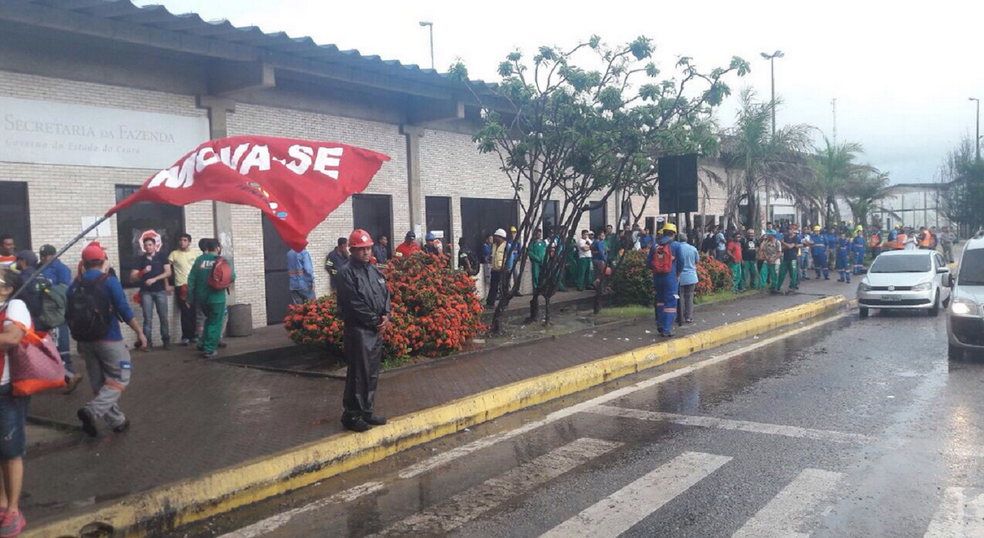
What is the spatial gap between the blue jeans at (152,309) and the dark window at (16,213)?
1.65m

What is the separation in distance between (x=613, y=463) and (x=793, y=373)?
481 centimetres

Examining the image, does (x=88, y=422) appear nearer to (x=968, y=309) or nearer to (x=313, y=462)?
(x=313, y=462)

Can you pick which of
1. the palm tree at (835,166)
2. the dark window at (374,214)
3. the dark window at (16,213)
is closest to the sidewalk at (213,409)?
the dark window at (16,213)

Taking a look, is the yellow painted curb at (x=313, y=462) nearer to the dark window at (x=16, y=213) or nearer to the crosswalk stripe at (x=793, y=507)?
the crosswalk stripe at (x=793, y=507)

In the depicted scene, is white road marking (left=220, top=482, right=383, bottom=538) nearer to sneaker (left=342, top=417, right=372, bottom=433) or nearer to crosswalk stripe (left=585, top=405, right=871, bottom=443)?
sneaker (left=342, top=417, right=372, bottom=433)

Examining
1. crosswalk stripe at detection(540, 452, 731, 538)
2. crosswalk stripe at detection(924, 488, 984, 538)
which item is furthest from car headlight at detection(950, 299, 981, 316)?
crosswalk stripe at detection(540, 452, 731, 538)

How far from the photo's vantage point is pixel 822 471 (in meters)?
6.02

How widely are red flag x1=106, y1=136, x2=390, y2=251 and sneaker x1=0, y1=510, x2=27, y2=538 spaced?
2068mm

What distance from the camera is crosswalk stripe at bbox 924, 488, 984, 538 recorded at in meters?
4.76

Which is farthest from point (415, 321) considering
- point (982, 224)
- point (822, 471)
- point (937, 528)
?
point (982, 224)

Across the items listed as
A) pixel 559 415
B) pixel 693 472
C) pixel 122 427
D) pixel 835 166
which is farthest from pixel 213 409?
pixel 835 166

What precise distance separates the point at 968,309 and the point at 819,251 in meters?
17.6

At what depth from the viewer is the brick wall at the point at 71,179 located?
1097 cm

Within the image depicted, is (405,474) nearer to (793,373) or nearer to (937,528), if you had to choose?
(937,528)
